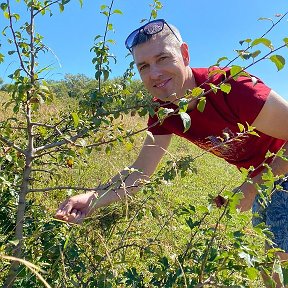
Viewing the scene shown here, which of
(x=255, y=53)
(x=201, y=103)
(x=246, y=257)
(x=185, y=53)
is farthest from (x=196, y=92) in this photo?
(x=185, y=53)

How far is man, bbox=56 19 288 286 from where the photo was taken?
5.90 ft

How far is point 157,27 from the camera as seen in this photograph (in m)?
1.96

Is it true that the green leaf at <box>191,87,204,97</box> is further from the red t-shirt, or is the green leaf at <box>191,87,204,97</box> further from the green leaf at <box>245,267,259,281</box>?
the green leaf at <box>245,267,259,281</box>

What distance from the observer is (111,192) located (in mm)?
1853

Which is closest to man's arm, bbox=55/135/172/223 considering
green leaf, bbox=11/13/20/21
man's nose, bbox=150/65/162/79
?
man's nose, bbox=150/65/162/79

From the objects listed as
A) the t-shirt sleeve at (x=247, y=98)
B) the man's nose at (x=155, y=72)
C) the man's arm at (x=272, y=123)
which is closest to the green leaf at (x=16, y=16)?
the man's nose at (x=155, y=72)

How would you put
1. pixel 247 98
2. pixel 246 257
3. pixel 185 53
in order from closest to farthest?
pixel 246 257
pixel 247 98
pixel 185 53

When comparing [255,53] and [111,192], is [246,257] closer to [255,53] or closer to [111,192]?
[255,53]

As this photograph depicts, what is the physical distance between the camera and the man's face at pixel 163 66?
1.94m

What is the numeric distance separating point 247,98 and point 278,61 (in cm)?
64

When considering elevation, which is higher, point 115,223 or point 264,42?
point 264,42

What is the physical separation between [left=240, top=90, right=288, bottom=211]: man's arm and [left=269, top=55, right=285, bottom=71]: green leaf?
653 millimetres

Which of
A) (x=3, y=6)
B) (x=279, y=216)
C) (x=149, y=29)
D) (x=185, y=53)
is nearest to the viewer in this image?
(x=3, y=6)

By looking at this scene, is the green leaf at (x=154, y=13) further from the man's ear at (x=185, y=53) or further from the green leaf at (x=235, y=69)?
the green leaf at (x=235, y=69)
